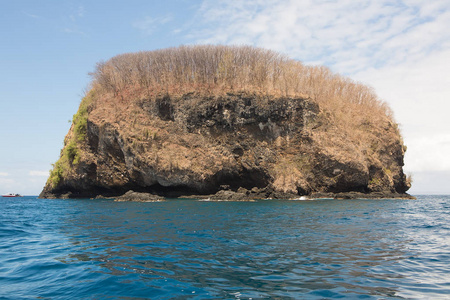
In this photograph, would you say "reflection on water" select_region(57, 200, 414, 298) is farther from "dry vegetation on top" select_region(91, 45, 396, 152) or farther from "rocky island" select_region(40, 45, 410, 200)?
"dry vegetation on top" select_region(91, 45, 396, 152)

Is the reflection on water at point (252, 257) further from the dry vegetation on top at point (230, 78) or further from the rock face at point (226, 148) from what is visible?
the dry vegetation on top at point (230, 78)

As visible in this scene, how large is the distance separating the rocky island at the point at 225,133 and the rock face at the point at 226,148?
0.14m

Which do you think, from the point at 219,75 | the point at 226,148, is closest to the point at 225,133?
the point at 226,148

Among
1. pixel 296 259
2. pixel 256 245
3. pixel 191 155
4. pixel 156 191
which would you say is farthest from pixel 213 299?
pixel 156 191

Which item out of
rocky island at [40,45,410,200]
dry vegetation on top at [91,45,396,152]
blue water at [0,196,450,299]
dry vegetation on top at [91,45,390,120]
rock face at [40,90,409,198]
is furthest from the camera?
dry vegetation on top at [91,45,390,120]

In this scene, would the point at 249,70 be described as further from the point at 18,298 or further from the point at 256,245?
the point at 18,298

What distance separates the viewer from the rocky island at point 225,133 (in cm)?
3938

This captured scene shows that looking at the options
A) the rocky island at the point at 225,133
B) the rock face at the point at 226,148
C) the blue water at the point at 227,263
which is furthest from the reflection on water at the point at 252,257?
the rock face at the point at 226,148

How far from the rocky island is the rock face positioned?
0.14 meters

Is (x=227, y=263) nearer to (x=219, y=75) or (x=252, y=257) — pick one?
(x=252, y=257)

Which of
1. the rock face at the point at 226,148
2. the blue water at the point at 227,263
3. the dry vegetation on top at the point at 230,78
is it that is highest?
the dry vegetation on top at the point at 230,78

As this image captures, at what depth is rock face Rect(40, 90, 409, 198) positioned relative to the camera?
39.2 meters

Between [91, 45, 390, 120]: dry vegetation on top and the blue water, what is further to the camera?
[91, 45, 390, 120]: dry vegetation on top

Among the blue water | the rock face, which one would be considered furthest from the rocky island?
the blue water
